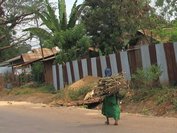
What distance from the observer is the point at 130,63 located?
21.5 metres

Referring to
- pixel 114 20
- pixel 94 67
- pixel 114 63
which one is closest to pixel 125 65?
pixel 114 63

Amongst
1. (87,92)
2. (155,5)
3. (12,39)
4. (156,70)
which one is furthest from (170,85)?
(12,39)

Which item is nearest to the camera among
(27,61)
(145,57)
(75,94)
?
(145,57)

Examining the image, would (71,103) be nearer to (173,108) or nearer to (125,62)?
(125,62)

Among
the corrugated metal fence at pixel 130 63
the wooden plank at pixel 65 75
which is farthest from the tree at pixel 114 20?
the corrugated metal fence at pixel 130 63

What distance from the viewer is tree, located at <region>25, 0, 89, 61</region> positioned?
1230 inches

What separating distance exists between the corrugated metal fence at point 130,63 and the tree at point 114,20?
295 inches

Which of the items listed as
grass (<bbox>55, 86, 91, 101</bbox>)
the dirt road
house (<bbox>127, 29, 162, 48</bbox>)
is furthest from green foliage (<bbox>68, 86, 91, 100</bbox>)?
house (<bbox>127, 29, 162, 48</bbox>)

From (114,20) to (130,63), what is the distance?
55.1 feet

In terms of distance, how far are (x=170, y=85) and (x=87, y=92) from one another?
4879mm

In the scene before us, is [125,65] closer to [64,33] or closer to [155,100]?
[155,100]

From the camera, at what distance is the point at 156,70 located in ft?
61.1

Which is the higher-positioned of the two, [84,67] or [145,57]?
[145,57]

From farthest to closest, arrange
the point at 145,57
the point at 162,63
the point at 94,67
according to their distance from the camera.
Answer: the point at 94,67
the point at 145,57
the point at 162,63
